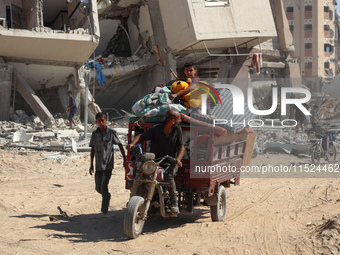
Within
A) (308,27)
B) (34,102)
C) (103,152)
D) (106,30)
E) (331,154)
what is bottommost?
(331,154)

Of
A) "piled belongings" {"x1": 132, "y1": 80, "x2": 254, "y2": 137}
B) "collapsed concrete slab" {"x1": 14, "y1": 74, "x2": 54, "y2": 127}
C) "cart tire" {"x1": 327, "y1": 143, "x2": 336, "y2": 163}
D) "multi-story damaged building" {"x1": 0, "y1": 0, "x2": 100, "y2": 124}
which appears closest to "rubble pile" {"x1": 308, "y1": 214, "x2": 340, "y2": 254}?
"piled belongings" {"x1": 132, "y1": 80, "x2": 254, "y2": 137}

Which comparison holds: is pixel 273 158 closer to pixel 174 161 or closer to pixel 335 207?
pixel 335 207

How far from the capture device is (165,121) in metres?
6.62

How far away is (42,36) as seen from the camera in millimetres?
17594

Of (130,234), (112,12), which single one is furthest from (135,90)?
(130,234)

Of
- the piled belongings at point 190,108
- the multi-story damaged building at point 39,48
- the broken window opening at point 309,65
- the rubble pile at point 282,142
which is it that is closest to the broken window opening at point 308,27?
the broken window opening at point 309,65

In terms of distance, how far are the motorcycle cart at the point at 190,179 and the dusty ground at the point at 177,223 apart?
0.31 metres

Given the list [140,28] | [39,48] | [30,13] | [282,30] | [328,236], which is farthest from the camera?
[282,30]

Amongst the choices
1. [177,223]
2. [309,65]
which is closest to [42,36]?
[177,223]

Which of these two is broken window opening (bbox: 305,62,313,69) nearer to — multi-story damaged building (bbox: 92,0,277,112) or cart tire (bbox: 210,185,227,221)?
multi-story damaged building (bbox: 92,0,277,112)

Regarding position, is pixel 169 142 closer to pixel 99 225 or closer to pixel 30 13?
pixel 99 225

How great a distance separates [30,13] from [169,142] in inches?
583

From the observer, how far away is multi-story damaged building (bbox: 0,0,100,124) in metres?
17.8

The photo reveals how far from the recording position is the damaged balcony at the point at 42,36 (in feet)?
57.7
